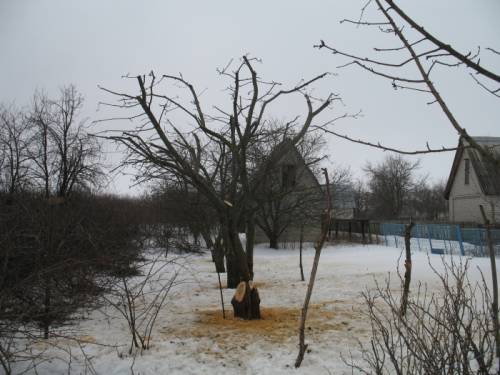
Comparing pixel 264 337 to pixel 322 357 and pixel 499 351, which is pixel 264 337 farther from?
pixel 499 351

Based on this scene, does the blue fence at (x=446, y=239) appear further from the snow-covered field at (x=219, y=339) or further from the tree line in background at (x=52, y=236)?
the tree line in background at (x=52, y=236)

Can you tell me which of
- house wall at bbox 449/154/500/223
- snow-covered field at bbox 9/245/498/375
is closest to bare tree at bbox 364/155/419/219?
house wall at bbox 449/154/500/223

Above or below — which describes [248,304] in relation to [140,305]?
above

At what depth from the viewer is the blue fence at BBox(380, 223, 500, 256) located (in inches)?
732

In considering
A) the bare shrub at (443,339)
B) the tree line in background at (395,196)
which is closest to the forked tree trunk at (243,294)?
the bare shrub at (443,339)

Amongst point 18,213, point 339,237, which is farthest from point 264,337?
point 339,237

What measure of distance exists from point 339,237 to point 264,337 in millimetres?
25656

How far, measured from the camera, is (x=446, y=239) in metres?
21.7

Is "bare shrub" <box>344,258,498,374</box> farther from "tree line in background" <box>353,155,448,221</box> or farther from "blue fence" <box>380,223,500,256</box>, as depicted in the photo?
"tree line in background" <box>353,155,448,221</box>

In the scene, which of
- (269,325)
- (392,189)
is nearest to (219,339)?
(269,325)

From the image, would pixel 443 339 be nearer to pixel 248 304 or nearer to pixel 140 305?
pixel 248 304

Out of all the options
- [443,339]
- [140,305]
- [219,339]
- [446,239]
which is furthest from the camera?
[446,239]

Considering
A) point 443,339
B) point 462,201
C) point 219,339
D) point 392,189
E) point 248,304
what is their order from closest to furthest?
point 443,339 < point 219,339 < point 248,304 < point 462,201 < point 392,189

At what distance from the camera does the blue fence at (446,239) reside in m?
18.6
